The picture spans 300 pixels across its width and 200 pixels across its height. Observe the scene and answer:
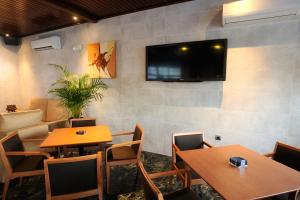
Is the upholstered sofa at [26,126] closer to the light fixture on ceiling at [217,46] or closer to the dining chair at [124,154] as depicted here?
the dining chair at [124,154]

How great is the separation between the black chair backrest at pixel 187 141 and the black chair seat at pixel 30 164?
166 centimetres

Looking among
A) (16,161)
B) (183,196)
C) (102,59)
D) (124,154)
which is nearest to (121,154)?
(124,154)

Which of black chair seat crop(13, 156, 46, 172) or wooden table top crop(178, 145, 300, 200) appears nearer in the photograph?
wooden table top crop(178, 145, 300, 200)

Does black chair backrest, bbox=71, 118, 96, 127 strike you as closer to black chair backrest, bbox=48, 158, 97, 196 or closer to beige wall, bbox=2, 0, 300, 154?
beige wall, bbox=2, 0, 300, 154

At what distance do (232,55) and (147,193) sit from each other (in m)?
2.32

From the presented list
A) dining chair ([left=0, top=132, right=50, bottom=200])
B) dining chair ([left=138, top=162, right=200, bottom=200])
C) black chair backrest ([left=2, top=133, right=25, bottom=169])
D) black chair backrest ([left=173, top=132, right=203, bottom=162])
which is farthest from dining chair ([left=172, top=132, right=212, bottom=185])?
black chair backrest ([left=2, top=133, right=25, bottom=169])

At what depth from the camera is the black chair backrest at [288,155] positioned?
186 centimetres

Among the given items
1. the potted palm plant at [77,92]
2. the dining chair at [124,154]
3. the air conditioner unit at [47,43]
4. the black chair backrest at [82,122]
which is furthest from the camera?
the air conditioner unit at [47,43]

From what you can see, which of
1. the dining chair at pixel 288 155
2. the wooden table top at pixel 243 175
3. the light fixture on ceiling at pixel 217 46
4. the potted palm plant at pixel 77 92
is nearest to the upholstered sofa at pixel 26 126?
the potted palm plant at pixel 77 92

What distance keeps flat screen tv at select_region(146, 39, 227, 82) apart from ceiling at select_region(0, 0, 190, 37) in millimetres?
823

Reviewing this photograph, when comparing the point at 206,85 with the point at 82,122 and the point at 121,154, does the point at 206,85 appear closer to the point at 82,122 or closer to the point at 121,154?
the point at 121,154

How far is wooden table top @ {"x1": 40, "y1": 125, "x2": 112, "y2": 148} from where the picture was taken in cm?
228

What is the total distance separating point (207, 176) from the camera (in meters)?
1.47

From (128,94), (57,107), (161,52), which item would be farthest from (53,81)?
(161,52)
